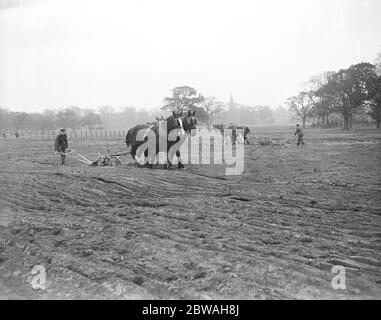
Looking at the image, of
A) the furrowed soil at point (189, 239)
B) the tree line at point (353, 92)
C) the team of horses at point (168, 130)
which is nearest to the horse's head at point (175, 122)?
the team of horses at point (168, 130)

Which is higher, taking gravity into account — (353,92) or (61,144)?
(353,92)

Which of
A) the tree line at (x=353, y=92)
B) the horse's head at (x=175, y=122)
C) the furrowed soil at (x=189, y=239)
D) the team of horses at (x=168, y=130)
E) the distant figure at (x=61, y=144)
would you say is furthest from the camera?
the tree line at (x=353, y=92)

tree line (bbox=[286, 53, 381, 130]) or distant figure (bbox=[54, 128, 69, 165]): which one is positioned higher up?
tree line (bbox=[286, 53, 381, 130])

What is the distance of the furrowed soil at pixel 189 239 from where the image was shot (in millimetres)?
3488

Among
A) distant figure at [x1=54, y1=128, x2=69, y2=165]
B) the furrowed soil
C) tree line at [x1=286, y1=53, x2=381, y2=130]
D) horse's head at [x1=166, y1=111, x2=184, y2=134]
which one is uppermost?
tree line at [x1=286, y1=53, x2=381, y2=130]

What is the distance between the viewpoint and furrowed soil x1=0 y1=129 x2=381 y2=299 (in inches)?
137

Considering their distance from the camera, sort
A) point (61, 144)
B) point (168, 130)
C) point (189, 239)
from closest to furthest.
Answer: point (189, 239)
point (168, 130)
point (61, 144)

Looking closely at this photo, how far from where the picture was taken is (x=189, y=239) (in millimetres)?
4840

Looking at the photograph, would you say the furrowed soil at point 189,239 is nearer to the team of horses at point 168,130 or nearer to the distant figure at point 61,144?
the team of horses at point 168,130

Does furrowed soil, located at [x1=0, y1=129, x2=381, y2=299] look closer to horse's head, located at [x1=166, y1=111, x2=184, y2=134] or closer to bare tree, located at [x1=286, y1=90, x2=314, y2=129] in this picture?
horse's head, located at [x1=166, y1=111, x2=184, y2=134]

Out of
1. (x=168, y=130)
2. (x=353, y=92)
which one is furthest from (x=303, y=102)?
(x=168, y=130)

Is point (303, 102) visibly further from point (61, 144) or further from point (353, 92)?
point (61, 144)

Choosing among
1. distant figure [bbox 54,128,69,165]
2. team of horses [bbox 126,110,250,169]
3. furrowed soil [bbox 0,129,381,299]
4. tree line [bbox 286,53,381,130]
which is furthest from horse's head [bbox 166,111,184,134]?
tree line [bbox 286,53,381,130]
